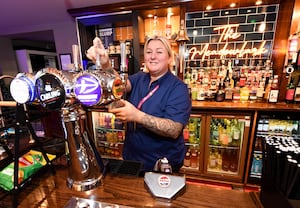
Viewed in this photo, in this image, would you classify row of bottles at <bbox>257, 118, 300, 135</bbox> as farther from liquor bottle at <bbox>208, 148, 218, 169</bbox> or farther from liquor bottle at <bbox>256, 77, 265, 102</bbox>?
liquor bottle at <bbox>208, 148, 218, 169</bbox>

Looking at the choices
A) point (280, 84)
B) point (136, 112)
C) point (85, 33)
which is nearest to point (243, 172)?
point (280, 84)

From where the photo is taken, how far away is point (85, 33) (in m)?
2.45

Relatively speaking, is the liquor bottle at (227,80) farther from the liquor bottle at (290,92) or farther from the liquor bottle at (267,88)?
the liquor bottle at (290,92)

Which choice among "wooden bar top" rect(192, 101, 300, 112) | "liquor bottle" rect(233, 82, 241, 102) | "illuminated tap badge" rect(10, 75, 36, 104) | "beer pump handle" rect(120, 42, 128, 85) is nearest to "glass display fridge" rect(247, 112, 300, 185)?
"wooden bar top" rect(192, 101, 300, 112)

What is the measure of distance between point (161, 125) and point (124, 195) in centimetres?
36

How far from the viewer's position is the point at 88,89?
565mm

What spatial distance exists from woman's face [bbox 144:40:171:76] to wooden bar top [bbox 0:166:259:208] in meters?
0.66

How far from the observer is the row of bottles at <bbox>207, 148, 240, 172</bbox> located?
216cm

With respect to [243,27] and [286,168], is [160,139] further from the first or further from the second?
[243,27]

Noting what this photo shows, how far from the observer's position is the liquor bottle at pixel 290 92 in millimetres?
1829

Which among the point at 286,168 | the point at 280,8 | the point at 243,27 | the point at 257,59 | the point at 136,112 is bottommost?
the point at 286,168

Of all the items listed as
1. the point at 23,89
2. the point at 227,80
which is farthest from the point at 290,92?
the point at 23,89

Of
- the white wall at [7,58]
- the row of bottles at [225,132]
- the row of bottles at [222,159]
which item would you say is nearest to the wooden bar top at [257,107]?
the row of bottles at [225,132]

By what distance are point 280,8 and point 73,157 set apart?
8.30 ft
